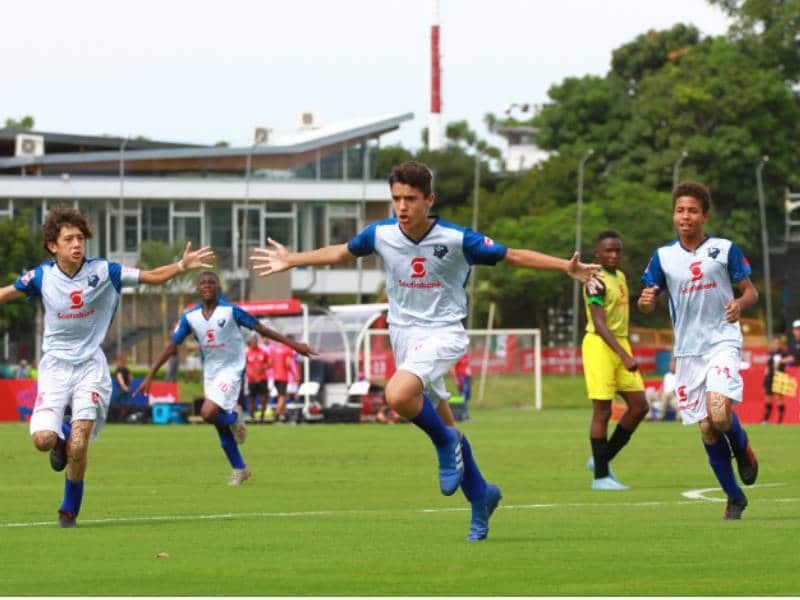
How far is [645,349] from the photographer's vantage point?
237 ft

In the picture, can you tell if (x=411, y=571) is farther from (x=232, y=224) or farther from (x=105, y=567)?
(x=232, y=224)

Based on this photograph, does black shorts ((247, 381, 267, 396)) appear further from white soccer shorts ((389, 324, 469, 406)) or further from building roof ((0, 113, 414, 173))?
building roof ((0, 113, 414, 173))

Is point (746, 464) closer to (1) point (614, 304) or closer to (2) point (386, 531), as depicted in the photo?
(2) point (386, 531)

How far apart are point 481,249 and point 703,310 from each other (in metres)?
2.48

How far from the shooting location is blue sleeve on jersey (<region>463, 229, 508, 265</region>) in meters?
11.3

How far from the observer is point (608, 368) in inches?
696

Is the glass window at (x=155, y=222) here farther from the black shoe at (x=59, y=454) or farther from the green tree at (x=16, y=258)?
the black shoe at (x=59, y=454)

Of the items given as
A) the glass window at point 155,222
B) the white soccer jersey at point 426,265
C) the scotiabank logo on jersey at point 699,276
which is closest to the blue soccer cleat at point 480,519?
the white soccer jersey at point 426,265

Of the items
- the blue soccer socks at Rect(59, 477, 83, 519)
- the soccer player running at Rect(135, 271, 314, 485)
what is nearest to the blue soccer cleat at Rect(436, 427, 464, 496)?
the blue soccer socks at Rect(59, 477, 83, 519)

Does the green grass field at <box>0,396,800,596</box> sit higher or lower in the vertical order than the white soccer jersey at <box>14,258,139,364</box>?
lower

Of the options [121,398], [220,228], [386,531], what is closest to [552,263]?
[386,531]

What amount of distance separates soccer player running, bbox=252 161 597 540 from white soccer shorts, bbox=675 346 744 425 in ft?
7.06

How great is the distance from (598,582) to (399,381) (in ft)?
8.65

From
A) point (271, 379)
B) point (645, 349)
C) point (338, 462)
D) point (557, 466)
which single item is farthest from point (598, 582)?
point (645, 349)
